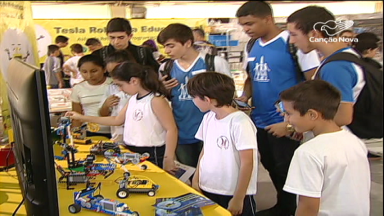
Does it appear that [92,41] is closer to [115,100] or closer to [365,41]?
[115,100]

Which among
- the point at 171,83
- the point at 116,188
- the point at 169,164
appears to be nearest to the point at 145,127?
the point at 169,164

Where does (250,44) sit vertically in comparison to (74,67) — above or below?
above

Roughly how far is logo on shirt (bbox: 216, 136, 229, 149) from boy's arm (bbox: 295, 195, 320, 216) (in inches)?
15.4

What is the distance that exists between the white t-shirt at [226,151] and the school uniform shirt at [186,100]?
53 cm

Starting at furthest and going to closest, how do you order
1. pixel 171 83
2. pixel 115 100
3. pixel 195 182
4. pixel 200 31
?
pixel 200 31
pixel 115 100
pixel 171 83
pixel 195 182

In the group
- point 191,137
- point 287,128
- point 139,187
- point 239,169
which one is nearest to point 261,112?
point 287,128

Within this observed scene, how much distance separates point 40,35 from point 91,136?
1.03 meters

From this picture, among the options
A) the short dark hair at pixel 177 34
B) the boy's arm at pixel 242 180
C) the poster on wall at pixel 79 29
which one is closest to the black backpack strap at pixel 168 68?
the short dark hair at pixel 177 34

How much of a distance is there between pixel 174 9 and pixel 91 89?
0.80 m

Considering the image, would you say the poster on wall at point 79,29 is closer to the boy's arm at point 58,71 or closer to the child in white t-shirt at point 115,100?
the boy's arm at point 58,71

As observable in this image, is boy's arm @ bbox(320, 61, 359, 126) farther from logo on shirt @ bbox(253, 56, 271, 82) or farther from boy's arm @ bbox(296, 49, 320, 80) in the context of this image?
logo on shirt @ bbox(253, 56, 271, 82)

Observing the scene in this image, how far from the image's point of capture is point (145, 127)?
1.83m

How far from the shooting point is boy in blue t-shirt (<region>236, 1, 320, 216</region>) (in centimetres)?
185

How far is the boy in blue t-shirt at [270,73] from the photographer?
1853mm
